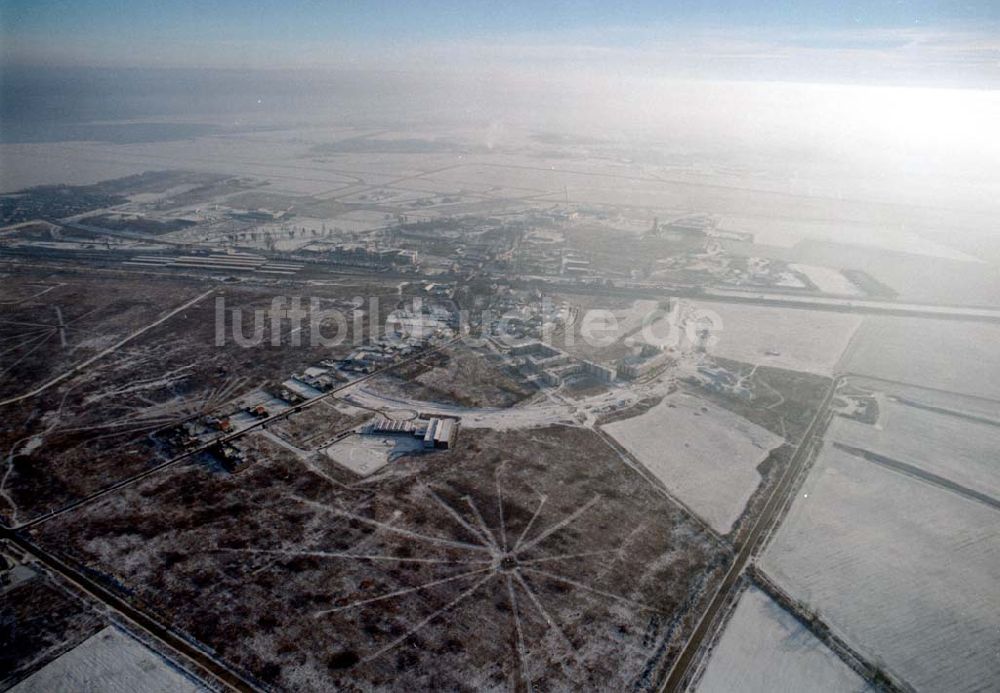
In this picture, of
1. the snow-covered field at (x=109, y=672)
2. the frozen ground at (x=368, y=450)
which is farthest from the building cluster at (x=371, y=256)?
the snow-covered field at (x=109, y=672)

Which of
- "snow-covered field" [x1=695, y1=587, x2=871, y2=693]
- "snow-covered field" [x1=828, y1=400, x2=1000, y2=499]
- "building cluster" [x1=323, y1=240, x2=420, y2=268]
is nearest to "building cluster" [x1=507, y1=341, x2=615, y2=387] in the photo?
"snow-covered field" [x1=828, y1=400, x2=1000, y2=499]

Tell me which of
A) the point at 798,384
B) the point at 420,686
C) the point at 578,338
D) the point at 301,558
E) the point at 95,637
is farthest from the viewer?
the point at 578,338

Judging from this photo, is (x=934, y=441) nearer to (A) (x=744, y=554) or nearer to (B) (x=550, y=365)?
(A) (x=744, y=554)

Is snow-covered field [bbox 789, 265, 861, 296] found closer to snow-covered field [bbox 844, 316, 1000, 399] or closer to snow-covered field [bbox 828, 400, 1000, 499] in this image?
snow-covered field [bbox 844, 316, 1000, 399]

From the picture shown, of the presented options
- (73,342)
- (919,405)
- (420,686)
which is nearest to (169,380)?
(73,342)

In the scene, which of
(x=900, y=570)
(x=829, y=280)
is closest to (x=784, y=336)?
(x=829, y=280)

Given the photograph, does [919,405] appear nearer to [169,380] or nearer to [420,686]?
[420,686]
